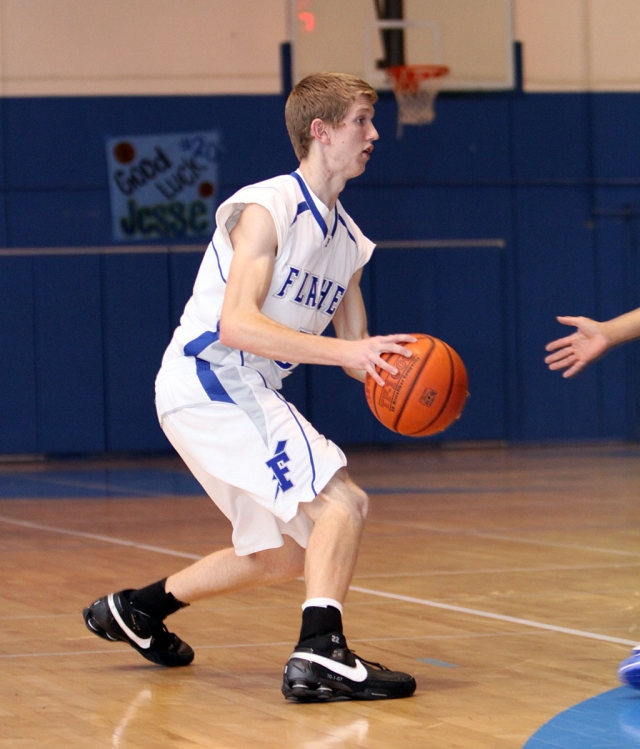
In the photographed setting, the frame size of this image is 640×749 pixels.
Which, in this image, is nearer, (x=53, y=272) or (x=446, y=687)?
(x=446, y=687)

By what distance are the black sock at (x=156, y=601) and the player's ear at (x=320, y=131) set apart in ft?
5.06

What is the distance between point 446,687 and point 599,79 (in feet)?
41.2

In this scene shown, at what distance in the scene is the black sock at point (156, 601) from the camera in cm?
395

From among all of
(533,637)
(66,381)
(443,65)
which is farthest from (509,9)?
(533,637)

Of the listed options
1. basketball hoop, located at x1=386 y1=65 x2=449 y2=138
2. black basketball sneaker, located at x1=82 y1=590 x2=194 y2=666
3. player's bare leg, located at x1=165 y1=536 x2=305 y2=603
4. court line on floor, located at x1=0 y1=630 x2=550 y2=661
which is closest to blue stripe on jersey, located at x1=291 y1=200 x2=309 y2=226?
player's bare leg, located at x1=165 y1=536 x2=305 y2=603

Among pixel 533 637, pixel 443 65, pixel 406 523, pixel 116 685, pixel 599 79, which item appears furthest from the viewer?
pixel 599 79

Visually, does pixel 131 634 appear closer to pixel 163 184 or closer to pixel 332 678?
pixel 332 678

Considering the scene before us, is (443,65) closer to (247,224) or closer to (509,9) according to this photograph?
(509,9)

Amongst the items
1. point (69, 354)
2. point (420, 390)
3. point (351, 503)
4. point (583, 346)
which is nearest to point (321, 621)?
point (351, 503)

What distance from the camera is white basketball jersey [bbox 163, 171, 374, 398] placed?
3.60 meters

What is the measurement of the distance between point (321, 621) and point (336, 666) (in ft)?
0.43

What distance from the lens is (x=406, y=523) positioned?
7754mm

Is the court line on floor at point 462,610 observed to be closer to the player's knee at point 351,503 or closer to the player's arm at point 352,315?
the player's knee at point 351,503

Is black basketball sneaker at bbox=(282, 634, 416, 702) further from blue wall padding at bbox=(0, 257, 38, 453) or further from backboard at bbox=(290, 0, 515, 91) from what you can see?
blue wall padding at bbox=(0, 257, 38, 453)
